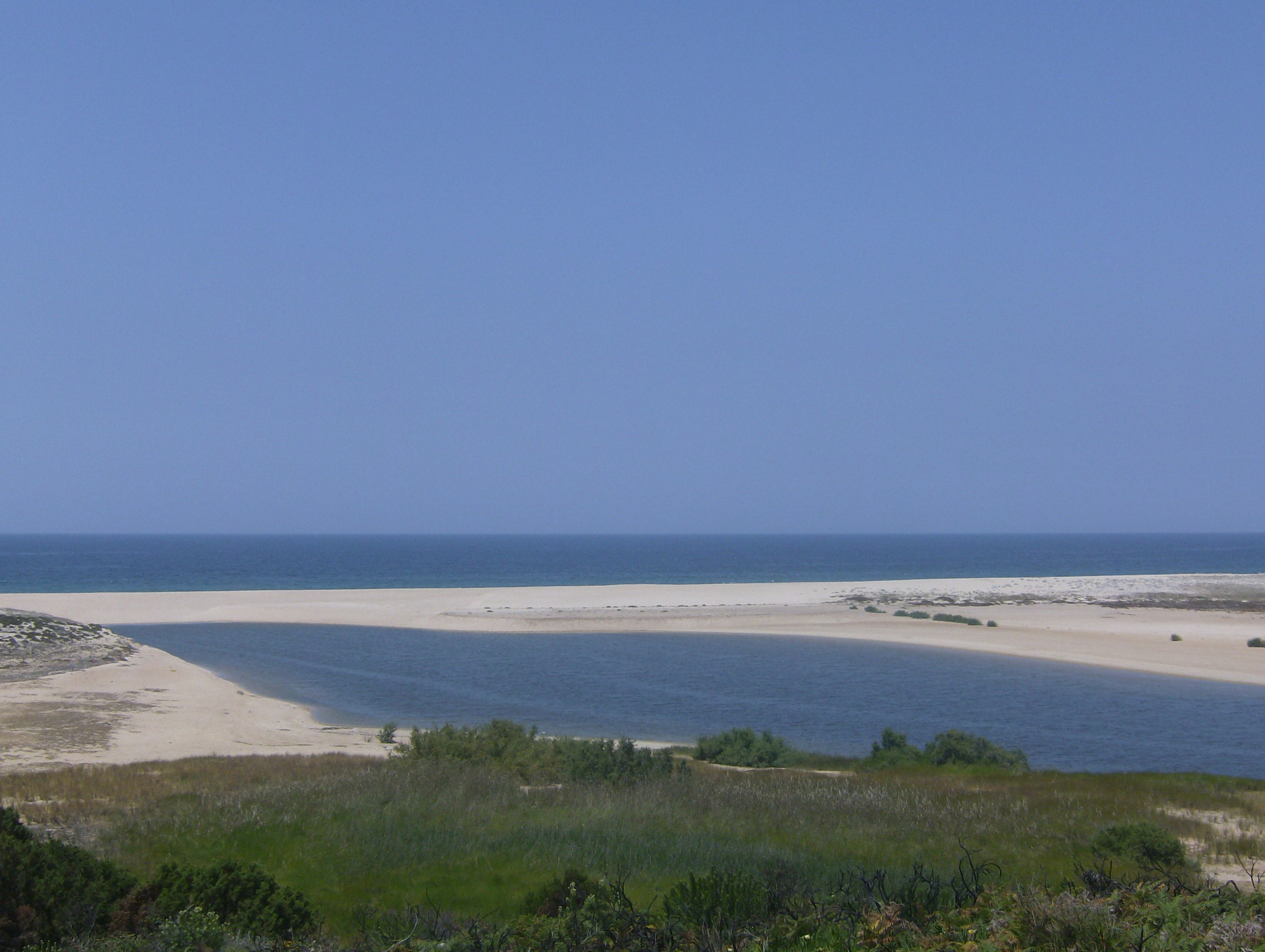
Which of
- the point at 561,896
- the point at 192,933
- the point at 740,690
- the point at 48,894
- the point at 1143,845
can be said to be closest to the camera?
the point at 192,933

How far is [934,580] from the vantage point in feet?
337

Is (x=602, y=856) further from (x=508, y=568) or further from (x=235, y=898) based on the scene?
(x=508, y=568)

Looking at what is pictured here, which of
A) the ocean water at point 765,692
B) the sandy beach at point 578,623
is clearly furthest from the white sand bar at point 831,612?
the ocean water at point 765,692

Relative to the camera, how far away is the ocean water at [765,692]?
27344 millimetres

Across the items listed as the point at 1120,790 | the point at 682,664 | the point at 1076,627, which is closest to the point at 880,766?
the point at 1120,790

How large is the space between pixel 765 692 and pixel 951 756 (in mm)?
13838

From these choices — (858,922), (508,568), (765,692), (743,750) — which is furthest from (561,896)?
(508,568)

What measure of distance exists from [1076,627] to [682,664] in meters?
27.1

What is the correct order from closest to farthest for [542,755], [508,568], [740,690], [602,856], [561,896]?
1. [561,896]
2. [602,856]
3. [542,755]
4. [740,690]
5. [508,568]

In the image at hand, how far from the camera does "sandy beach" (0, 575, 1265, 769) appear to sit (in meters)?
25.3

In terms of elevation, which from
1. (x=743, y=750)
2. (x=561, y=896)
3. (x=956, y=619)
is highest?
(x=561, y=896)

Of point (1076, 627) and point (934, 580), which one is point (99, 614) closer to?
point (1076, 627)

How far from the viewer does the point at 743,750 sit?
22062 mm

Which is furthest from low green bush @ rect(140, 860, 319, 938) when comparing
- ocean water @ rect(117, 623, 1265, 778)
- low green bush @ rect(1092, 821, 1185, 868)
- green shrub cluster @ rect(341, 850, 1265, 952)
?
ocean water @ rect(117, 623, 1265, 778)
